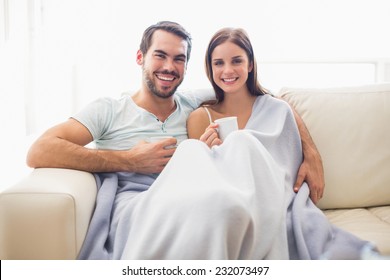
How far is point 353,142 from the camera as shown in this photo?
1.30 meters

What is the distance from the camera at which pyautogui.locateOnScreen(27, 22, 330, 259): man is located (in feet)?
2.91

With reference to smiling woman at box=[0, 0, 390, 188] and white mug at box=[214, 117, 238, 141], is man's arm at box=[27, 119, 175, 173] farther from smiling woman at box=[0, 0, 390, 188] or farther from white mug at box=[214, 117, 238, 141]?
smiling woman at box=[0, 0, 390, 188]

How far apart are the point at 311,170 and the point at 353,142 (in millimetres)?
201

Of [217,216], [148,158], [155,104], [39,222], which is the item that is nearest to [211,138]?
[148,158]

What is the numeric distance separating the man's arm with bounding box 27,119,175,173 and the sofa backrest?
0.51 meters

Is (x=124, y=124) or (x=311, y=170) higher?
(x=124, y=124)

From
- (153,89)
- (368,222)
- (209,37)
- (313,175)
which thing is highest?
(209,37)

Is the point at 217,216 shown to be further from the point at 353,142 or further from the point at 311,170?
the point at 353,142

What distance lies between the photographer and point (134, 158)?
1193 millimetres

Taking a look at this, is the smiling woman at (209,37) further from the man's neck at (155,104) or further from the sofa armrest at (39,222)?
the sofa armrest at (39,222)

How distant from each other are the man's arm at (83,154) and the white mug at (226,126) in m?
0.16
